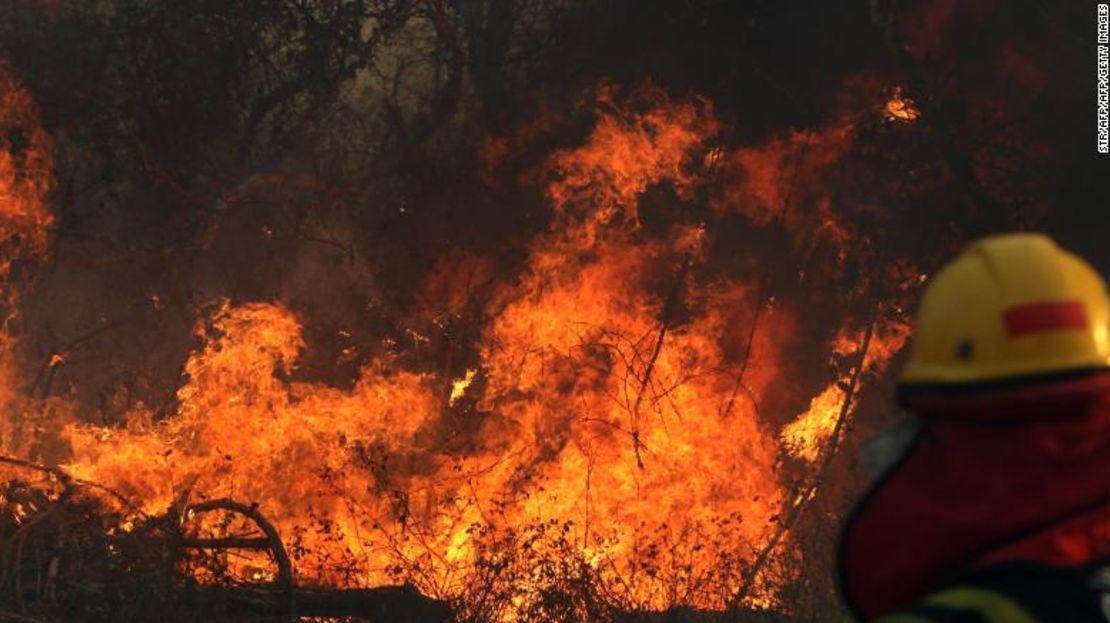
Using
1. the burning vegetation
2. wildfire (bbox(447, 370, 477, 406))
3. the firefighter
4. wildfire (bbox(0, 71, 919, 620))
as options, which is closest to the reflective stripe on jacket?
the firefighter

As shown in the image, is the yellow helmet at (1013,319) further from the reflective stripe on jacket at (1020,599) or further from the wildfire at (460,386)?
the wildfire at (460,386)

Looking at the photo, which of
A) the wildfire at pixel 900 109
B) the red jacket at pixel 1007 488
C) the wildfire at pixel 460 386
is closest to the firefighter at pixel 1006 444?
the red jacket at pixel 1007 488

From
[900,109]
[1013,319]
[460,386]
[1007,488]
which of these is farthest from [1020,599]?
[900,109]

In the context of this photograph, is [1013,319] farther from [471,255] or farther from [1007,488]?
[471,255]

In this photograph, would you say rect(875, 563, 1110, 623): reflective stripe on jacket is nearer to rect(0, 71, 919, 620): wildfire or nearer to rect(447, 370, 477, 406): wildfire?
rect(0, 71, 919, 620): wildfire

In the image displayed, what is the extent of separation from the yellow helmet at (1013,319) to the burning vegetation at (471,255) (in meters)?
8.50

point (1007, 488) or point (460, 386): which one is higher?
point (460, 386)

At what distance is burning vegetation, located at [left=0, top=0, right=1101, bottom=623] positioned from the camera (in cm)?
1077

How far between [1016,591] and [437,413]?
34.9ft

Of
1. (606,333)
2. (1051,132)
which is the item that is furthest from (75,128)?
(1051,132)

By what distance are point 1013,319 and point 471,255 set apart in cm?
1099

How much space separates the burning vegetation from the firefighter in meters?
8.48

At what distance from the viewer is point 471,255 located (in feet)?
40.7

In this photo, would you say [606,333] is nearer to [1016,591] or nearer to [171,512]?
[171,512]
